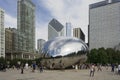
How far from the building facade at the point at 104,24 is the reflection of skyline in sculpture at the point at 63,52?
413ft

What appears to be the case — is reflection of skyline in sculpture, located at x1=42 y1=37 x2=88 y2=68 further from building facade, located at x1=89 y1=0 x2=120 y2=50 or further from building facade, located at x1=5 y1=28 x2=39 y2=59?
building facade, located at x1=5 y1=28 x2=39 y2=59

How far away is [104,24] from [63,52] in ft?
446

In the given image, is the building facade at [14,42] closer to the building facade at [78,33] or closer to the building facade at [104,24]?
the building facade at [78,33]

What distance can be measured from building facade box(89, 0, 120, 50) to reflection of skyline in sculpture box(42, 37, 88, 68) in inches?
4959

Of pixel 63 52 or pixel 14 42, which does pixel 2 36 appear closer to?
pixel 14 42

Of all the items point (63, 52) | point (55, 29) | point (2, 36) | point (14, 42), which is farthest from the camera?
point (14, 42)

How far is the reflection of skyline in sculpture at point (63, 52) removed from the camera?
113ft

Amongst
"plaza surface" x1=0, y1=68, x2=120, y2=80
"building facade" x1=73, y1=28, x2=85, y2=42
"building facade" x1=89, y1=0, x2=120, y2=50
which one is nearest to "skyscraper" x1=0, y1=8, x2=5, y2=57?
"building facade" x1=73, y1=28, x2=85, y2=42

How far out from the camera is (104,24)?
167250mm

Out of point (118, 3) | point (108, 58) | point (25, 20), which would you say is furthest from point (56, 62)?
point (25, 20)

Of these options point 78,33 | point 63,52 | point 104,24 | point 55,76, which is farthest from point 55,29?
point 55,76

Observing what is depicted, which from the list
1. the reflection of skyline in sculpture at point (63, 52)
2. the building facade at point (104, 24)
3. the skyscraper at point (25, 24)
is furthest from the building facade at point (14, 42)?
the reflection of skyline in sculpture at point (63, 52)

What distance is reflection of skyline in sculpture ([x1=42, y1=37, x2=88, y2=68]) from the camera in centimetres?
3438

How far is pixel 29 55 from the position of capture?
17562 centimetres
